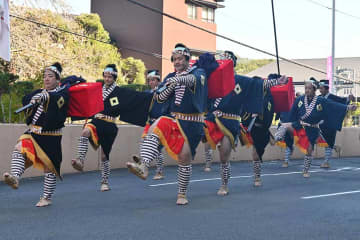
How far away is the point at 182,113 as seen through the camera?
8.12 meters

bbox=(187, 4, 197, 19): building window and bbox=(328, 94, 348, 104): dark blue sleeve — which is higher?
bbox=(187, 4, 197, 19): building window

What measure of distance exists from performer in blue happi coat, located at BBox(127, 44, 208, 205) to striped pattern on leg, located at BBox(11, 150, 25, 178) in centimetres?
164

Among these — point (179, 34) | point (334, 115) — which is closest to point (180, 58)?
point (334, 115)

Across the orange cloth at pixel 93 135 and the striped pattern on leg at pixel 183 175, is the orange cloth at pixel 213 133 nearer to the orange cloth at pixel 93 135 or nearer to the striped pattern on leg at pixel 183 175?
the striped pattern on leg at pixel 183 175

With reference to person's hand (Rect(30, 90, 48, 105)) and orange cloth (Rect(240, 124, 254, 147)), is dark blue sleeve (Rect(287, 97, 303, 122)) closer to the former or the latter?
orange cloth (Rect(240, 124, 254, 147))

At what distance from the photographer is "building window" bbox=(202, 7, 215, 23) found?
4172cm

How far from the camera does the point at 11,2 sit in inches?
761

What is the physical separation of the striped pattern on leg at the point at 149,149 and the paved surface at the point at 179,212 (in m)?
0.67

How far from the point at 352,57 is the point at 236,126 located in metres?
57.4

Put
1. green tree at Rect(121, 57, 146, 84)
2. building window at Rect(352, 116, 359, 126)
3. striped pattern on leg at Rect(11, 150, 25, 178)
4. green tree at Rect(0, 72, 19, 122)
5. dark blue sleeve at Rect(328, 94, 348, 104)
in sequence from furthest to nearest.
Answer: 1. green tree at Rect(121, 57, 146, 84)
2. building window at Rect(352, 116, 359, 126)
3. dark blue sleeve at Rect(328, 94, 348, 104)
4. green tree at Rect(0, 72, 19, 122)
5. striped pattern on leg at Rect(11, 150, 25, 178)

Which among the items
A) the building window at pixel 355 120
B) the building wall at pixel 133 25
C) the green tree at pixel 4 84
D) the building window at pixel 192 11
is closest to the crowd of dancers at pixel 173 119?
the green tree at pixel 4 84

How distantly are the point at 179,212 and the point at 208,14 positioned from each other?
35.7 m

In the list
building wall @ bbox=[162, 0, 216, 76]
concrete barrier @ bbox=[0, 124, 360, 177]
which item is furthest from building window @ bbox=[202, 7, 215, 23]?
concrete barrier @ bbox=[0, 124, 360, 177]

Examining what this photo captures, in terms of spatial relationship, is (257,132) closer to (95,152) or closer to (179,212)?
(179,212)
